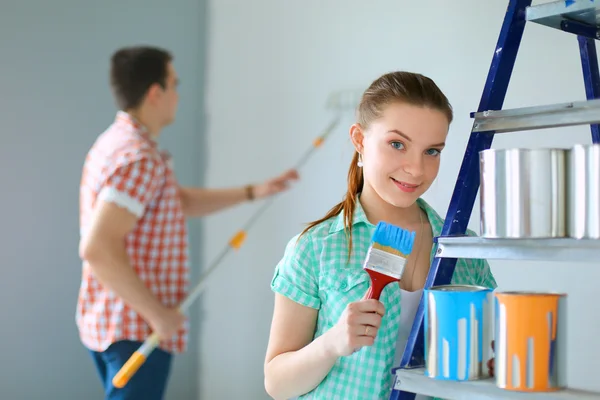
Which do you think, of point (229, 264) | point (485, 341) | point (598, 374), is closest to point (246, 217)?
point (229, 264)

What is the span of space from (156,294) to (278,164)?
0.88 meters

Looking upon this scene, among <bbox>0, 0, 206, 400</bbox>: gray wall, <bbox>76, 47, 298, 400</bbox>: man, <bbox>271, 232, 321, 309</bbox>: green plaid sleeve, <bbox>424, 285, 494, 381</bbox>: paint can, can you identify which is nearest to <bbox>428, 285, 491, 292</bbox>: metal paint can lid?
<bbox>424, 285, 494, 381</bbox>: paint can

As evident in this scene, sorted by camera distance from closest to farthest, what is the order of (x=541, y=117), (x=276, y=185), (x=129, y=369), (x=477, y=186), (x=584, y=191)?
(x=584, y=191) < (x=541, y=117) < (x=477, y=186) < (x=129, y=369) < (x=276, y=185)

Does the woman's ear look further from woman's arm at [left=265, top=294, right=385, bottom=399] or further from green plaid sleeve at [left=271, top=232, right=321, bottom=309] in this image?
woman's arm at [left=265, top=294, right=385, bottom=399]

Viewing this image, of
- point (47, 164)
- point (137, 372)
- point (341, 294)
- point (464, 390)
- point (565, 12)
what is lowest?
point (137, 372)

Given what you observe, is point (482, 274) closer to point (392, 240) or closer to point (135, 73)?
point (392, 240)

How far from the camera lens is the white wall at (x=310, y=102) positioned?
1996 mm

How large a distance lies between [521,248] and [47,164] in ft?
7.27

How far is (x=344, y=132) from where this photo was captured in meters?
2.66

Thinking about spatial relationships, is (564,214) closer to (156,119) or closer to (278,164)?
(156,119)

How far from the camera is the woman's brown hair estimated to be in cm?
129

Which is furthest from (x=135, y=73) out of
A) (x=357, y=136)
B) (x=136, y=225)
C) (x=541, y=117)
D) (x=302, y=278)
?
(x=541, y=117)

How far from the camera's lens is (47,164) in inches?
113

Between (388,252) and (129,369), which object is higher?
(388,252)
